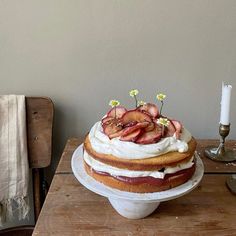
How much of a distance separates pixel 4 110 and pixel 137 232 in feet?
2.10

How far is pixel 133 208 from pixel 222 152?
1.49 ft

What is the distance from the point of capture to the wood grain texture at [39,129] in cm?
119

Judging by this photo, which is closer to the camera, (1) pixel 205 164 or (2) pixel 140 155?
(2) pixel 140 155

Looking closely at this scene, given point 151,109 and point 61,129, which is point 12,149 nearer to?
point 61,129

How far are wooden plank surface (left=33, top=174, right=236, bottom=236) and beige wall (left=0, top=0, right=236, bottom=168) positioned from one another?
0.41 m

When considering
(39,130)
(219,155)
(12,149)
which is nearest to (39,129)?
(39,130)

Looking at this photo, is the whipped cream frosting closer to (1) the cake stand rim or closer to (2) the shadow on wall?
(1) the cake stand rim

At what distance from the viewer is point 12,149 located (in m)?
1.16

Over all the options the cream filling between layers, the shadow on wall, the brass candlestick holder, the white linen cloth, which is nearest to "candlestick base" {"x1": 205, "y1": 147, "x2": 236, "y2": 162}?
the brass candlestick holder

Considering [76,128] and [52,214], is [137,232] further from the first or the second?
[76,128]

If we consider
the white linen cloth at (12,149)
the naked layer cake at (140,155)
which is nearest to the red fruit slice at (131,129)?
the naked layer cake at (140,155)

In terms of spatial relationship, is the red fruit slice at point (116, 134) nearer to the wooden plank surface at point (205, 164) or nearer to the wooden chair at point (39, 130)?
the wooden plank surface at point (205, 164)

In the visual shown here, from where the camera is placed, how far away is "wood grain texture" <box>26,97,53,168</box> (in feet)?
3.90

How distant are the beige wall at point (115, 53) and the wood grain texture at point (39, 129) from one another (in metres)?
0.05
